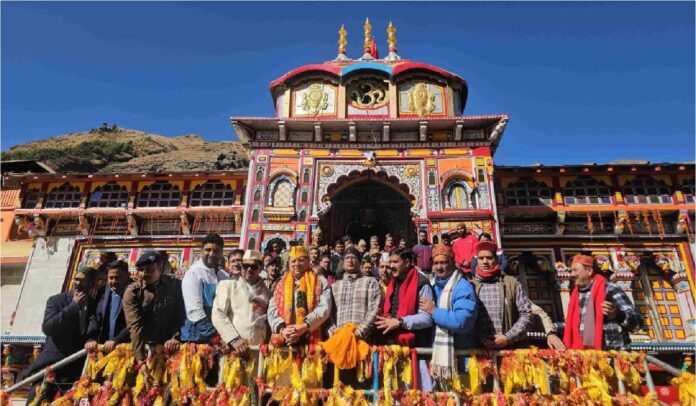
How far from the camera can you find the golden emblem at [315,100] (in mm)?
13867

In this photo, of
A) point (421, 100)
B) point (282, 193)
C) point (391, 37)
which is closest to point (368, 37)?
point (391, 37)

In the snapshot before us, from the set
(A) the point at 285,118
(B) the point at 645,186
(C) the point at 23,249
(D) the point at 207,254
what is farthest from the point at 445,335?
(C) the point at 23,249

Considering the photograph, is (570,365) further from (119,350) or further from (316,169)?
(316,169)

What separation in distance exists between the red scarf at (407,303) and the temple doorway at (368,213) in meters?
9.36

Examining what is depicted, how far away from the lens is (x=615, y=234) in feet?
45.0

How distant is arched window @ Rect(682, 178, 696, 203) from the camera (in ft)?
45.0

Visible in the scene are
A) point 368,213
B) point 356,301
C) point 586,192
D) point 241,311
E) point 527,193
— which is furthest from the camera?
point 527,193

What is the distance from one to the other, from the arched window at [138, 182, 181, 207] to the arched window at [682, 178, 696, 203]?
17.5 m

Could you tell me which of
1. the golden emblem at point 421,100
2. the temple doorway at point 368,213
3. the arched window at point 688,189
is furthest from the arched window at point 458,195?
the arched window at point 688,189

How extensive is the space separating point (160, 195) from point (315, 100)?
22.0 feet

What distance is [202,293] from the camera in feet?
15.6

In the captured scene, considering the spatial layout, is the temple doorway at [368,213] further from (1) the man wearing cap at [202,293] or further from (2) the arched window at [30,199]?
(2) the arched window at [30,199]

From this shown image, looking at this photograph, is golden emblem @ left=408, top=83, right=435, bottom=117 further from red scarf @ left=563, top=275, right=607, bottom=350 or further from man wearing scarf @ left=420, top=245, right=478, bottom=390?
man wearing scarf @ left=420, top=245, right=478, bottom=390

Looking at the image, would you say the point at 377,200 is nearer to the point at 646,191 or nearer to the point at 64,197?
the point at 646,191
